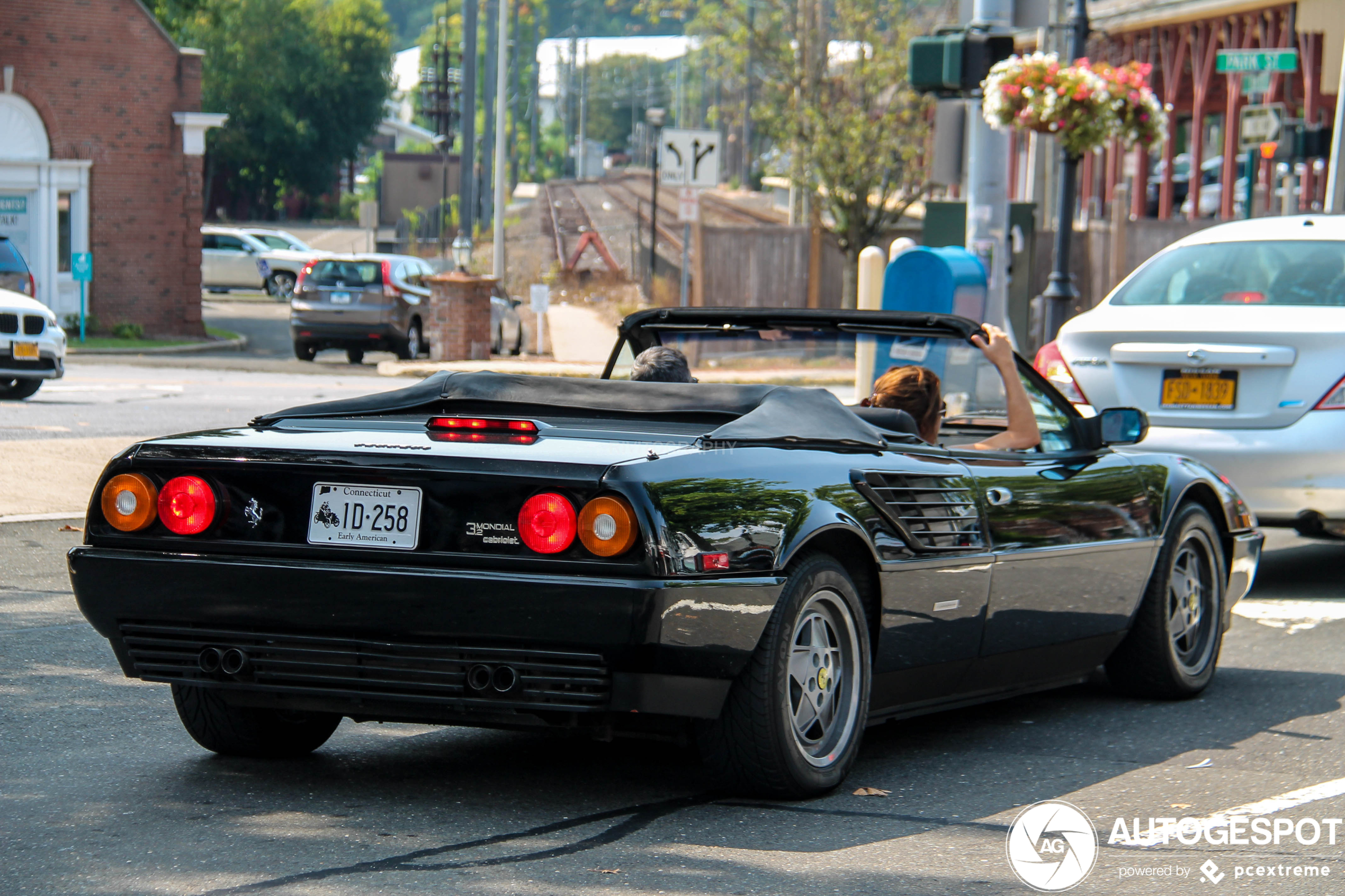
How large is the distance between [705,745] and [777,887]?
668 mm

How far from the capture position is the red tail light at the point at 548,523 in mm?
4348

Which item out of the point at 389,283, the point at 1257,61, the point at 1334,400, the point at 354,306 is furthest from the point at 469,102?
the point at 1334,400

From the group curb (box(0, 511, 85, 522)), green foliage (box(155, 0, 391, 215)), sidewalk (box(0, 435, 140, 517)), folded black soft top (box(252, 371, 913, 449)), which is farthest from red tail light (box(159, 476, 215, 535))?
green foliage (box(155, 0, 391, 215))

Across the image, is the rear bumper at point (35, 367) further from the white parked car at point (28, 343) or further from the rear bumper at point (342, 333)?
the rear bumper at point (342, 333)

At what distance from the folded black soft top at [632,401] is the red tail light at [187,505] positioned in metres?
0.43

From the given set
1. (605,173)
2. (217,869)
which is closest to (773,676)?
(217,869)

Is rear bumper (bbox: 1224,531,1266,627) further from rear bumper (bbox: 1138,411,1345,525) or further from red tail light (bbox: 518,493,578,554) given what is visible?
red tail light (bbox: 518,493,578,554)

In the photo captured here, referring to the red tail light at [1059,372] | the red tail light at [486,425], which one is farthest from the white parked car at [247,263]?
the red tail light at [486,425]

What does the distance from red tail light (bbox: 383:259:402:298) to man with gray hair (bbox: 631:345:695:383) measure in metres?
21.7

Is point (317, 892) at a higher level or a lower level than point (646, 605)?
lower

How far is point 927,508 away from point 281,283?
41.9m

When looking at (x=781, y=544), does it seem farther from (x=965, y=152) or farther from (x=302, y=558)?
(x=965, y=152)

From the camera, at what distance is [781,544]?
15.0ft

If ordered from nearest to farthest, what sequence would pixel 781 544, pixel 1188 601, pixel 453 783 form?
pixel 781 544, pixel 453 783, pixel 1188 601
